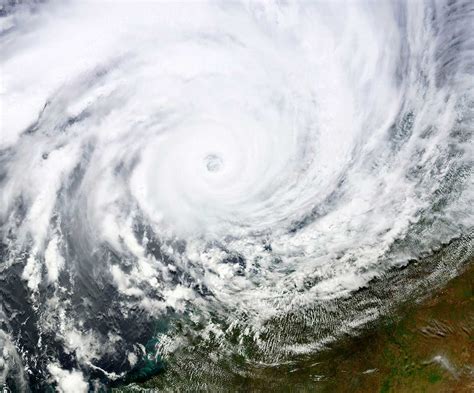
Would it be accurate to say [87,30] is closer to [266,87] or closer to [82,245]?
[266,87]

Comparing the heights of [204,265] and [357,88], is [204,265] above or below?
below

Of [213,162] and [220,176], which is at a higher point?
[213,162]

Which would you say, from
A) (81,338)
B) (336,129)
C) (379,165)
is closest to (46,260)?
(81,338)
